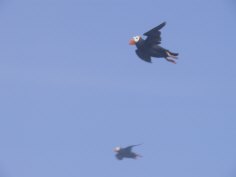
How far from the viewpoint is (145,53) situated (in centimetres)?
2492

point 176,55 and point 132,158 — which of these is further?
point 132,158

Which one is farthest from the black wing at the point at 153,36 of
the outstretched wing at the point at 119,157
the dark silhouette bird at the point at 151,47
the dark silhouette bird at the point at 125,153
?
the outstretched wing at the point at 119,157

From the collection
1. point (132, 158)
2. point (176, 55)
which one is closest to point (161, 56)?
point (176, 55)

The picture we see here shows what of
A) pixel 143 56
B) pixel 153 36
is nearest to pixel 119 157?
pixel 143 56

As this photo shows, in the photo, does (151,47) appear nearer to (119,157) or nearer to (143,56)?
(143,56)

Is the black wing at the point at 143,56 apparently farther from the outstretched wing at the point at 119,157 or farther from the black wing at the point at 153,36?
the outstretched wing at the point at 119,157

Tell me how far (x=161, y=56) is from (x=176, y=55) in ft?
2.06

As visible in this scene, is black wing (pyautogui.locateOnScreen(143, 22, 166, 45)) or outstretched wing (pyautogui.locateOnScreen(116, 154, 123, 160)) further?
outstretched wing (pyautogui.locateOnScreen(116, 154, 123, 160))

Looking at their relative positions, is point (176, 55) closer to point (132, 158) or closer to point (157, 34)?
point (157, 34)

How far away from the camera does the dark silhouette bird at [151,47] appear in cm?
2425

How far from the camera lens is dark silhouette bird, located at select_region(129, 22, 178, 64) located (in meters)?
24.2

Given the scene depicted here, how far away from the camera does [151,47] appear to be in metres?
24.6

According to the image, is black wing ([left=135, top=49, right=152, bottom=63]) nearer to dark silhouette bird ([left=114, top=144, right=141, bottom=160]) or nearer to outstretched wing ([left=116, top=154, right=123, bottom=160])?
dark silhouette bird ([left=114, top=144, right=141, bottom=160])

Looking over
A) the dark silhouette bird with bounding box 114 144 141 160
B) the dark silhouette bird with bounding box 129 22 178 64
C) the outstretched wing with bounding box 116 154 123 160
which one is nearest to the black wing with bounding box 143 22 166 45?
the dark silhouette bird with bounding box 129 22 178 64
